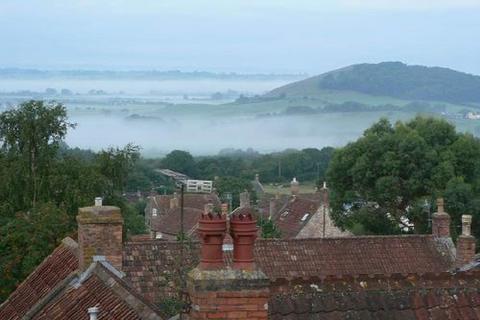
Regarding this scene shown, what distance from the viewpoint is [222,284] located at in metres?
9.53

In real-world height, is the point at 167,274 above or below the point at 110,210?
below

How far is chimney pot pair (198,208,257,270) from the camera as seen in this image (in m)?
9.40

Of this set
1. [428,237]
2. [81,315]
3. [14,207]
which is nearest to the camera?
[81,315]

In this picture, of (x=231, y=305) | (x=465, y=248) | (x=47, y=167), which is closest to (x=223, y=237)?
(x=231, y=305)

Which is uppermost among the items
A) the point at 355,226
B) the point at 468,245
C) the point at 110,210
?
the point at 110,210

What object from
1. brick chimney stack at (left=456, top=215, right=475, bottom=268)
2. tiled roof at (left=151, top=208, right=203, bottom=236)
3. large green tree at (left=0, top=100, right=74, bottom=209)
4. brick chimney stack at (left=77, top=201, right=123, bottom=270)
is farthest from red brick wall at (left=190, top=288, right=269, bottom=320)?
tiled roof at (left=151, top=208, right=203, bottom=236)

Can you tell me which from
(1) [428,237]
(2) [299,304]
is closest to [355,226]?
(1) [428,237]

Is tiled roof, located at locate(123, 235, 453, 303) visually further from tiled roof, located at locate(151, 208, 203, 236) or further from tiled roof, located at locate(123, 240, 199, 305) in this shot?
tiled roof, located at locate(151, 208, 203, 236)

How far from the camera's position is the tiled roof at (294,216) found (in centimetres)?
5562

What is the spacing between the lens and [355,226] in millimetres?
50188

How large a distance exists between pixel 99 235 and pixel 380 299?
7356 millimetres

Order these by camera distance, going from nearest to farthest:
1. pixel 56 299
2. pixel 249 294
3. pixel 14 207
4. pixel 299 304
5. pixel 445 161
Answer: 1. pixel 249 294
2. pixel 299 304
3. pixel 56 299
4. pixel 14 207
5. pixel 445 161

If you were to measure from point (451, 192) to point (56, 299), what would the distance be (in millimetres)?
32247

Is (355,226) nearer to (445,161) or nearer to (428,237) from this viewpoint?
(445,161)
